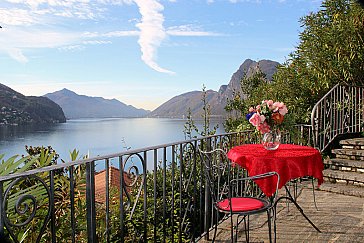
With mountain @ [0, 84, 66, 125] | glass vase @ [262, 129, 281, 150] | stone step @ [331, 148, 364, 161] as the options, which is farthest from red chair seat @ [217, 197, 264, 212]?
mountain @ [0, 84, 66, 125]

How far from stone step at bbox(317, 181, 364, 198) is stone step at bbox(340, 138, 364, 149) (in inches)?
46.9

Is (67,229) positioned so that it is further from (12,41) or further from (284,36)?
(12,41)

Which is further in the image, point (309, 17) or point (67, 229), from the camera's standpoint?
point (309, 17)

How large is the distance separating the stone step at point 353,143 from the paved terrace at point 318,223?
1798 mm

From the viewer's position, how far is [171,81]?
24219 mm

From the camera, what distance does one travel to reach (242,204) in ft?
8.84

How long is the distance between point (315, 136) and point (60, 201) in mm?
5341

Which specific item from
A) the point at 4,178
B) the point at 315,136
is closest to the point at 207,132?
the point at 315,136

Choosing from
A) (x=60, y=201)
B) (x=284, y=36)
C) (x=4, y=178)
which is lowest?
(x=60, y=201)

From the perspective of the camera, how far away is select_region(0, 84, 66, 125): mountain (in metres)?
20.4

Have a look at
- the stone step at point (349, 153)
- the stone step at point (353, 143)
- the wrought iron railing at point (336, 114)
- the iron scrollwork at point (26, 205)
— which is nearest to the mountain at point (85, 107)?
the wrought iron railing at point (336, 114)

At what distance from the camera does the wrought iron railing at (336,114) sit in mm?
6579

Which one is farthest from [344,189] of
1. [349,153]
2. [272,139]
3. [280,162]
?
[280,162]

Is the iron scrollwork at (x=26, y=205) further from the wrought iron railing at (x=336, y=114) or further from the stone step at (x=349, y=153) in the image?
the wrought iron railing at (x=336, y=114)
